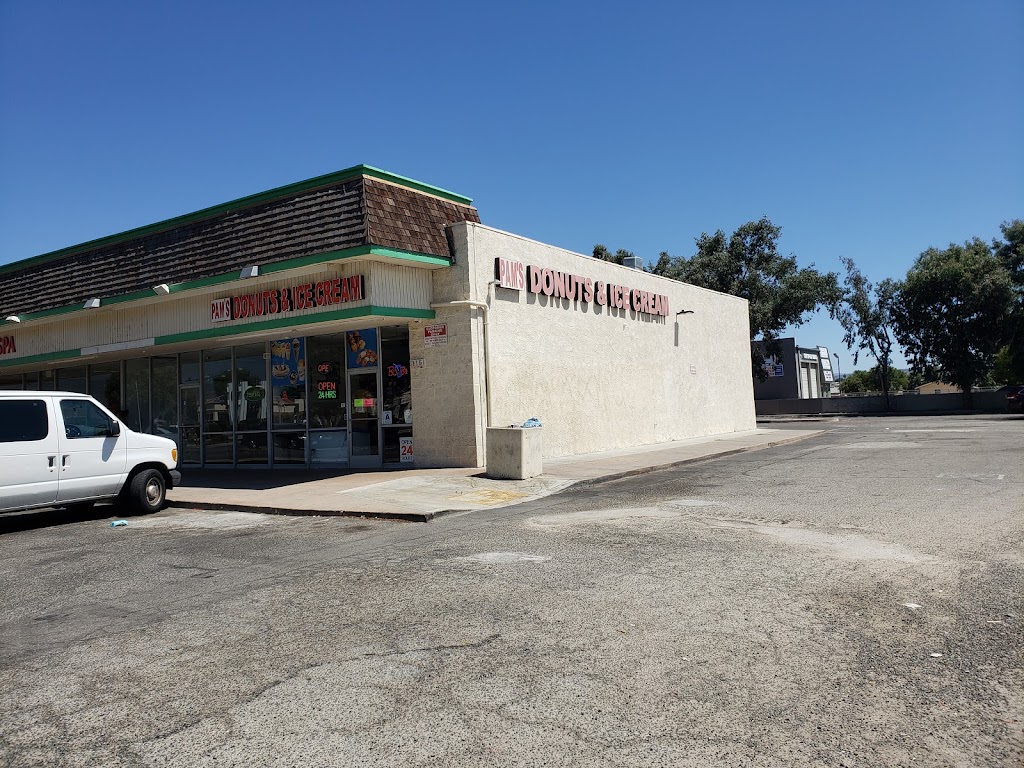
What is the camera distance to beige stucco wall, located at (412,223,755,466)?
16250mm

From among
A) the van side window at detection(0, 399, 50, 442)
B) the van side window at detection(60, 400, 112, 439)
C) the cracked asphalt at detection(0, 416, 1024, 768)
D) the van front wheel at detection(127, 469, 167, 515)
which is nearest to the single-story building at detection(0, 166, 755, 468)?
the van front wheel at detection(127, 469, 167, 515)

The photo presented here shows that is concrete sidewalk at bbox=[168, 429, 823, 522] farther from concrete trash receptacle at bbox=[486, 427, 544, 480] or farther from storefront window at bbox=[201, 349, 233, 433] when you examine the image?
storefront window at bbox=[201, 349, 233, 433]

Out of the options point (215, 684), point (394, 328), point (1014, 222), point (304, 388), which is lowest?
point (215, 684)

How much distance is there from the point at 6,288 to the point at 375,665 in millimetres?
23055

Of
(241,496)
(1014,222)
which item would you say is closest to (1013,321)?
(1014,222)

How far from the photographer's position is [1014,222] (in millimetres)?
51250

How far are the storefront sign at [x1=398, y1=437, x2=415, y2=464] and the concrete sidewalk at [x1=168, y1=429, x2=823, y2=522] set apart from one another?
1.42 feet

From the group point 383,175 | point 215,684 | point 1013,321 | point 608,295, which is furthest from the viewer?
point 1013,321

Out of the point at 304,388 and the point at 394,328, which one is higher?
the point at 394,328

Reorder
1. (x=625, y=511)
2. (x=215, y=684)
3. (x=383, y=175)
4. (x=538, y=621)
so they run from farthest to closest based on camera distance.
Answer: (x=383, y=175) < (x=625, y=511) < (x=538, y=621) < (x=215, y=684)

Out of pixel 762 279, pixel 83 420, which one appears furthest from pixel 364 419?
pixel 762 279

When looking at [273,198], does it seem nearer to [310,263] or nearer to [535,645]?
[310,263]

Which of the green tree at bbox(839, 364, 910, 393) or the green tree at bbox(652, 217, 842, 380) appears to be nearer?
the green tree at bbox(652, 217, 842, 380)

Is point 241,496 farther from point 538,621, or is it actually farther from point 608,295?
point 608,295
